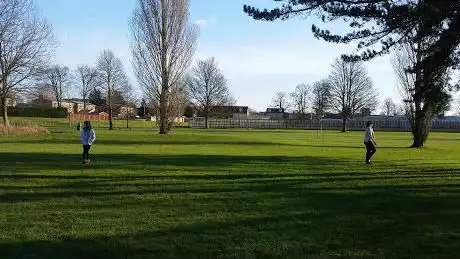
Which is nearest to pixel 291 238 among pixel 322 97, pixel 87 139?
pixel 87 139

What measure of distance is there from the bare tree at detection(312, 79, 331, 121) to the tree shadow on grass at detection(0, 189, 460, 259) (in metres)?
90.7

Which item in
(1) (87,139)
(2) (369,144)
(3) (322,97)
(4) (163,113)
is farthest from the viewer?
(3) (322,97)

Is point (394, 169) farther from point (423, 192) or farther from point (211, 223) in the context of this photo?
point (211, 223)

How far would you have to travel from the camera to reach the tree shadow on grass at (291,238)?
723cm

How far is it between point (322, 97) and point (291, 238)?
333 ft

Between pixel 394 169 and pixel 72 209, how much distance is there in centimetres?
1234

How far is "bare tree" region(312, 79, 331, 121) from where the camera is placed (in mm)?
103875

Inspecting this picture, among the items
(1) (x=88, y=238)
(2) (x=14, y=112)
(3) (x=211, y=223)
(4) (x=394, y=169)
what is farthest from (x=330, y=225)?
(2) (x=14, y=112)

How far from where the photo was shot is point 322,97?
107938mm

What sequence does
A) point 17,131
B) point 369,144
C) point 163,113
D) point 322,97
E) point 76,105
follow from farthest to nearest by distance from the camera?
point 76,105 < point 322,97 < point 163,113 < point 17,131 < point 369,144

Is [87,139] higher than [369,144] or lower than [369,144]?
higher

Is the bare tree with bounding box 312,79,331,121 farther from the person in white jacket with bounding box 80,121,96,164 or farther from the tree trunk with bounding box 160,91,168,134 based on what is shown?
the person in white jacket with bounding box 80,121,96,164

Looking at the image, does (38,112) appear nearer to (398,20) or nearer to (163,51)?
(163,51)

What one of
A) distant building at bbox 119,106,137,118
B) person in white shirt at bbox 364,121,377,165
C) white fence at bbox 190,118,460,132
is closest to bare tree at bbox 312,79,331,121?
white fence at bbox 190,118,460,132
